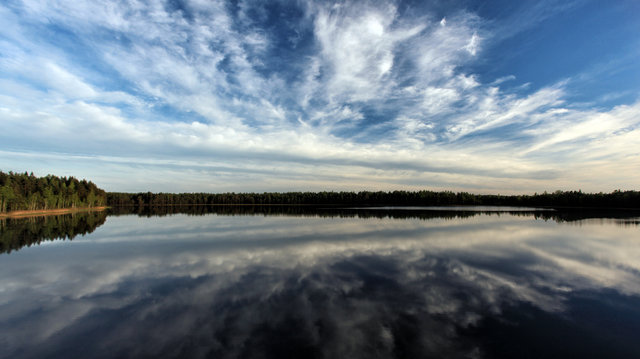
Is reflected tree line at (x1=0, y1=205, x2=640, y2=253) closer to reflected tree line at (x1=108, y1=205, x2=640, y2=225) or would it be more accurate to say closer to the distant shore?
reflected tree line at (x1=108, y1=205, x2=640, y2=225)

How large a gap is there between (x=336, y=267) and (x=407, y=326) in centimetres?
768

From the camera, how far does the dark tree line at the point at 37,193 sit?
6106cm

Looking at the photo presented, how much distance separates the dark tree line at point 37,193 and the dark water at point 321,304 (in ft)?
211

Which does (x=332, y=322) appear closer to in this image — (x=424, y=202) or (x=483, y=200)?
(x=424, y=202)

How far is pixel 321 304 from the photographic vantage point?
10281 millimetres

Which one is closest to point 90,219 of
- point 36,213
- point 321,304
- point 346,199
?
point 36,213

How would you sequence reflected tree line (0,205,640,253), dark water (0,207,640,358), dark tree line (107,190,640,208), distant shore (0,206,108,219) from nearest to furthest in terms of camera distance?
1. dark water (0,207,640,358)
2. reflected tree line (0,205,640,253)
3. distant shore (0,206,108,219)
4. dark tree line (107,190,640,208)

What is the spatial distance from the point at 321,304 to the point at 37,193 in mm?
97335

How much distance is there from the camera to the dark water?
741cm

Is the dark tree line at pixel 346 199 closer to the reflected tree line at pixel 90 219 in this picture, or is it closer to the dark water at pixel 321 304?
the reflected tree line at pixel 90 219

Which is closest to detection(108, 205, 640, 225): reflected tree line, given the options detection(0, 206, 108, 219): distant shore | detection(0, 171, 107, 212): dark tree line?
detection(0, 206, 108, 219): distant shore

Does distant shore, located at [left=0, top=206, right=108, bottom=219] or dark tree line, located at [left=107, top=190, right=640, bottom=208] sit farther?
dark tree line, located at [left=107, top=190, right=640, bottom=208]

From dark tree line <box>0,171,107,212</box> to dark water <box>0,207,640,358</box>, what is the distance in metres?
64.2

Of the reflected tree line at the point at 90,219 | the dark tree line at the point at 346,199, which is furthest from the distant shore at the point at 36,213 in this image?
the dark tree line at the point at 346,199
